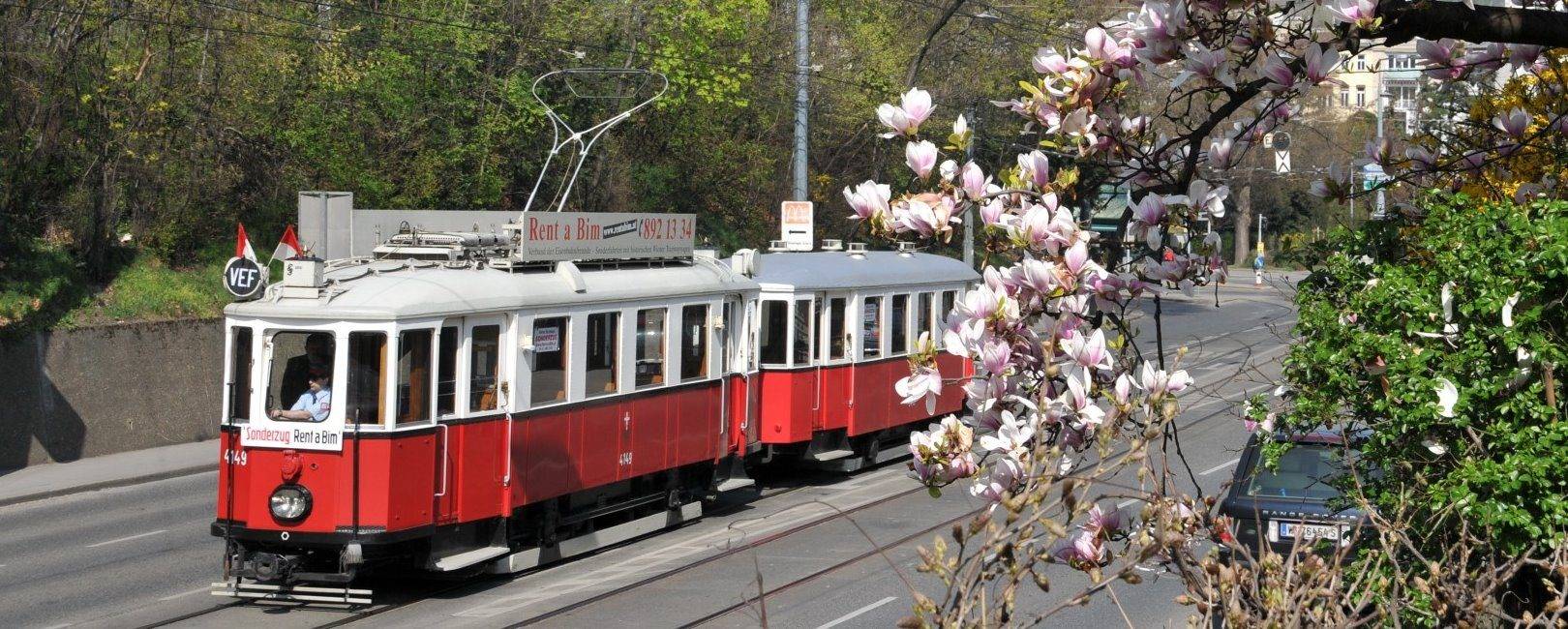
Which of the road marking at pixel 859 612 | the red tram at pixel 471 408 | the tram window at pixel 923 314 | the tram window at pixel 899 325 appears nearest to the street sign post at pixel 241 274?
the red tram at pixel 471 408

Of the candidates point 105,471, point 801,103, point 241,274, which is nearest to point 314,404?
point 241,274

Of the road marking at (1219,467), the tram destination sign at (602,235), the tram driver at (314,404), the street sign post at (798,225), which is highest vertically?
the street sign post at (798,225)

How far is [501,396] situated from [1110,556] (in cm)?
969

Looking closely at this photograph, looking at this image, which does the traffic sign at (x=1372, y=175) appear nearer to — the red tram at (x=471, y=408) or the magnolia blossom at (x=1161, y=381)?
the magnolia blossom at (x=1161, y=381)

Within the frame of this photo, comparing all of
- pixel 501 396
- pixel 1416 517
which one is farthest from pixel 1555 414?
pixel 501 396

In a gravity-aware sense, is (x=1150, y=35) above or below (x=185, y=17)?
below

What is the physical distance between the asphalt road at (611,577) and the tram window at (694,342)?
1.75 m

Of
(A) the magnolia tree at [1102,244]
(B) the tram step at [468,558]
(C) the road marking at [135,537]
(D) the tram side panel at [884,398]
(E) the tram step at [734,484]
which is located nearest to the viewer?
(A) the magnolia tree at [1102,244]

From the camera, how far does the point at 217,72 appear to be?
2853cm

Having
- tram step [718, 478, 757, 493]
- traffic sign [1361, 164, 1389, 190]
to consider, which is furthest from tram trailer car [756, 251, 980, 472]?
traffic sign [1361, 164, 1389, 190]

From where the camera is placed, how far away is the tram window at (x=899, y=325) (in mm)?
22078

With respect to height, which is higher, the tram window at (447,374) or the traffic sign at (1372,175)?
the traffic sign at (1372,175)

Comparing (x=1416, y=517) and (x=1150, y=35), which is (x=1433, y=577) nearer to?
(x=1416, y=517)

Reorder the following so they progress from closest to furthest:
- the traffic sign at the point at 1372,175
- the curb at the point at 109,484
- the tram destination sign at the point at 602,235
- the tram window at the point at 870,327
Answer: the traffic sign at the point at 1372,175 → the tram destination sign at the point at 602,235 → the curb at the point at 109,484 → the tram window at the point at 870,327
